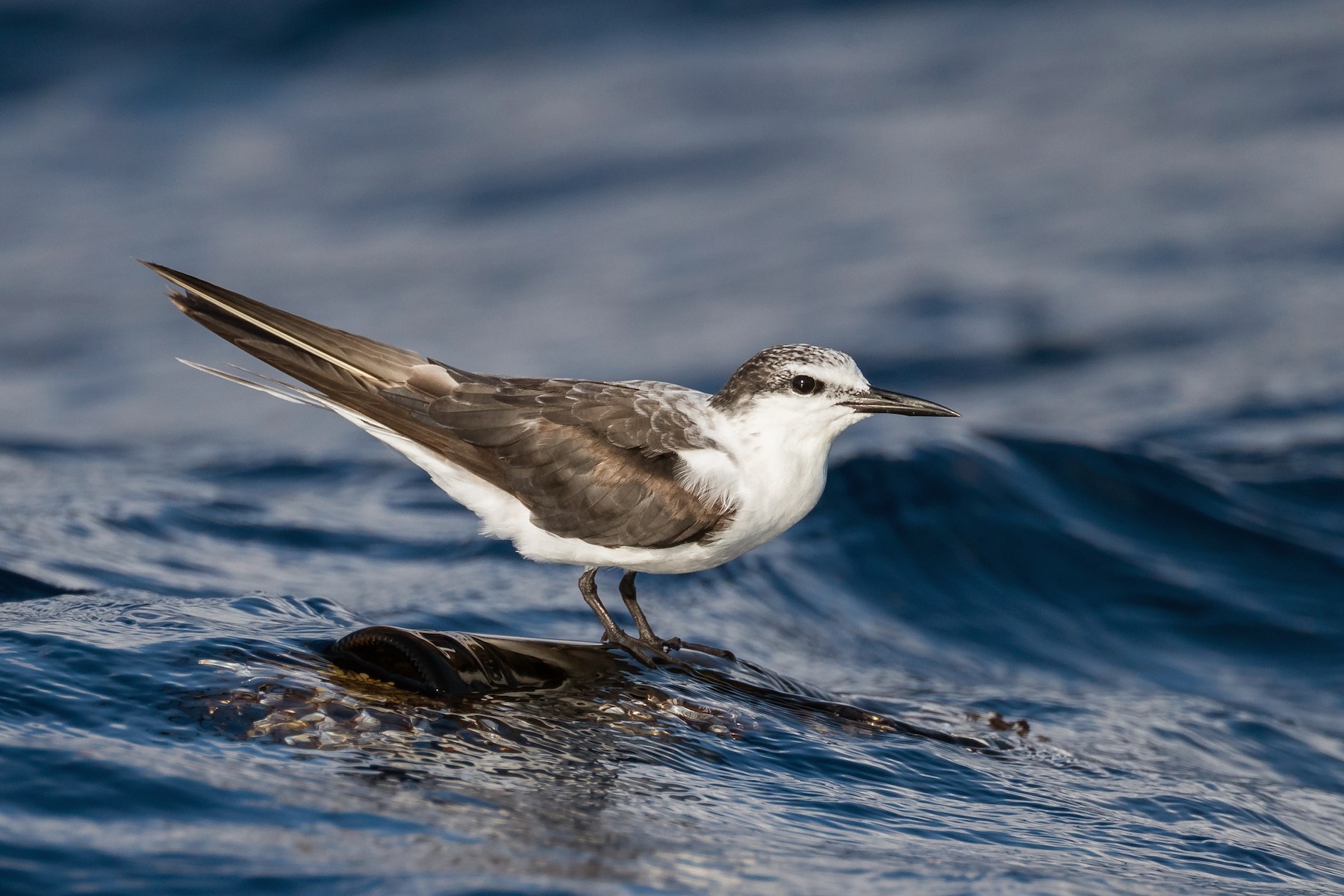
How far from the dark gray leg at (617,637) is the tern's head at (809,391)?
119 centimetres

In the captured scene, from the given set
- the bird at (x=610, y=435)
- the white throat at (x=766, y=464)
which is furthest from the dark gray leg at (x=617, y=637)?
the white throat at (x=766, y=464)

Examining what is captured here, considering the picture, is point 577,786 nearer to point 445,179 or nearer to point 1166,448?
point 1166,448

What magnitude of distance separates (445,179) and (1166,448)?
1125cm

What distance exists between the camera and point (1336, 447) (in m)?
12.4

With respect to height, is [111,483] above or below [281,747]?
above

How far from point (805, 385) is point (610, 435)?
930 mm

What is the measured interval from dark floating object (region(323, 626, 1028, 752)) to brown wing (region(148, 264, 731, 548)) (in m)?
0.58

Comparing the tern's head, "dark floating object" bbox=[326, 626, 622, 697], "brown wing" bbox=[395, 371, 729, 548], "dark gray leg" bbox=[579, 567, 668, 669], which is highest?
the tern's head

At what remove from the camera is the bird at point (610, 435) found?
253 inches

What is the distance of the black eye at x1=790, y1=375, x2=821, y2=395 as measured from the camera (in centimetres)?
655

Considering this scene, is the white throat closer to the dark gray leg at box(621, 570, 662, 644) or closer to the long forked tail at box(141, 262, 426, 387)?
the dark gray leg at box(621, 570, 662, 644)

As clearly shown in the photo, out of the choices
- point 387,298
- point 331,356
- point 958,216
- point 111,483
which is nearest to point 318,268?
point 387,298

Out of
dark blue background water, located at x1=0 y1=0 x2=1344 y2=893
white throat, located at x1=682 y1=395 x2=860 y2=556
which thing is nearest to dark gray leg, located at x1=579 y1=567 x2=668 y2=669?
dark blue background water, located at x1=0 y1=0 x2=1344 y2=893

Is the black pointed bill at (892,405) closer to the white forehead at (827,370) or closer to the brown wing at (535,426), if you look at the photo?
the white forehead at (827,370)
